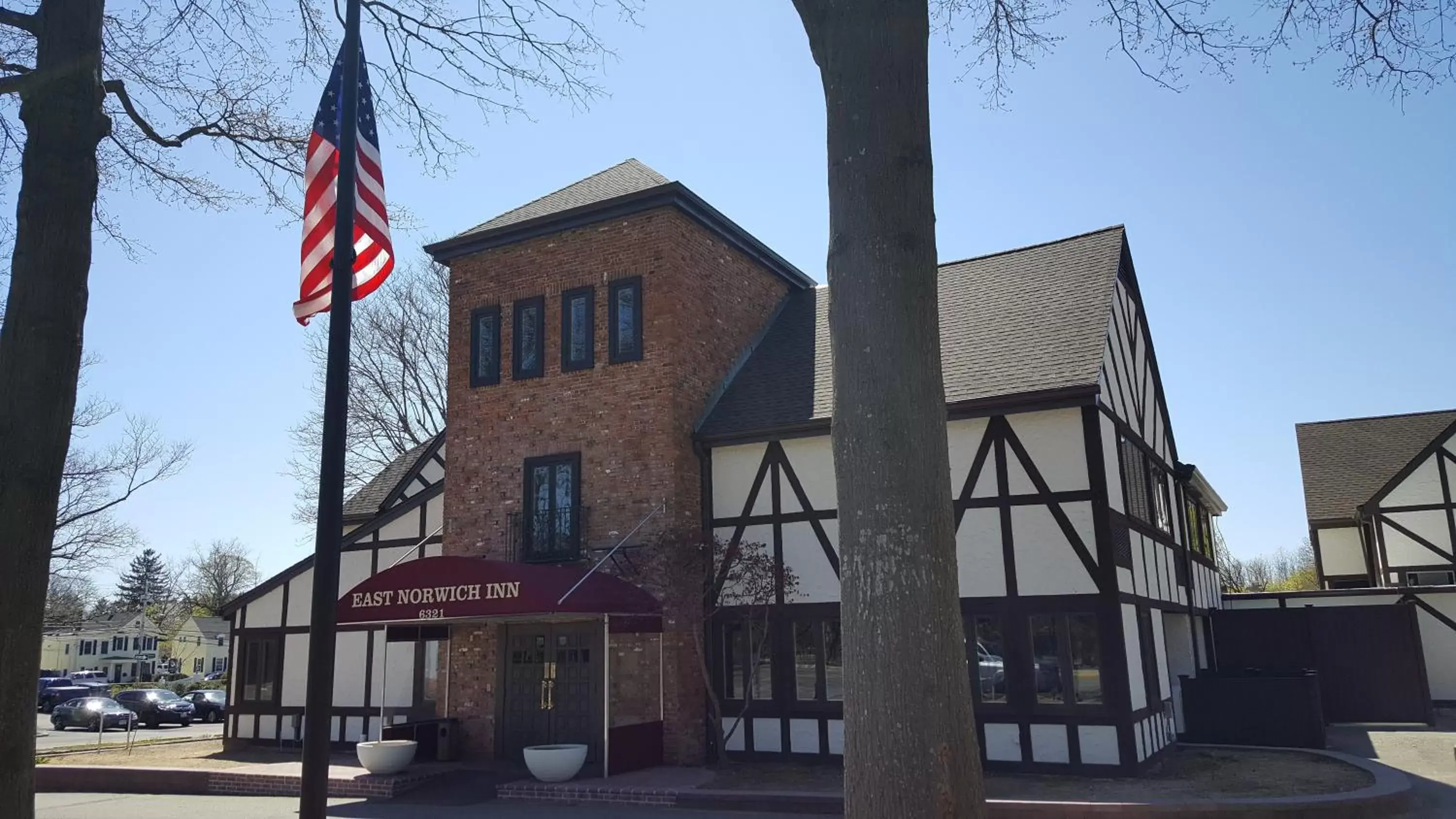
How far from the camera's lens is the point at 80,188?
21.9 feet

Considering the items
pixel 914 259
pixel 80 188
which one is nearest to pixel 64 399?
pixel 80 188

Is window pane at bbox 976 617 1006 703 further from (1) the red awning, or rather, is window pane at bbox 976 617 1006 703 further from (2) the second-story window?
(2) the second-story window

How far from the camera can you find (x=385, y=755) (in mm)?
15984

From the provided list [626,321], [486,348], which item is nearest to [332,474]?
[626,321]

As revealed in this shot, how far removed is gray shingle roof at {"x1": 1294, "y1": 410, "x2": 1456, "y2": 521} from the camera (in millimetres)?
29703

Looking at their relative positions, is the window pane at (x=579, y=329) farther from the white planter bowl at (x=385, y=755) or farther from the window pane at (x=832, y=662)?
the white planter bowl at (x=385, y=755)

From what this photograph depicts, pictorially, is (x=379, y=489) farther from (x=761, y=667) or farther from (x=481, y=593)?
(x=761, y=667)

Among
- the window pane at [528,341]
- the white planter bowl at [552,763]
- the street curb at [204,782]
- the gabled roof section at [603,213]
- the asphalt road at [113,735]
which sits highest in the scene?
the gabled roof section at [603,213]

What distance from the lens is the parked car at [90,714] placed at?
3653 cm

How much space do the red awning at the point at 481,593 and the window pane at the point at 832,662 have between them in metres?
2.61

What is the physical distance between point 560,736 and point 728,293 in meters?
8.17

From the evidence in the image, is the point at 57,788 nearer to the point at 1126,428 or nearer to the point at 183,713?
the point at 1126,428

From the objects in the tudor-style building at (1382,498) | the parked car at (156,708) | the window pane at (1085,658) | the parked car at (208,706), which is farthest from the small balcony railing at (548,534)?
the parked car at (208,706)

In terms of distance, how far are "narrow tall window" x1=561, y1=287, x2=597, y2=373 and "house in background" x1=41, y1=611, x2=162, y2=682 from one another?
8734 centimetres
